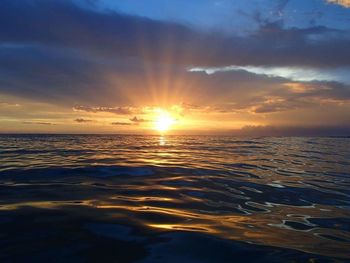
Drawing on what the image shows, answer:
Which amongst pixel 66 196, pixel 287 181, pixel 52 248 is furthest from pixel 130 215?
pixel 287 181

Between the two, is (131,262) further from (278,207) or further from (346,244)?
(278,207)

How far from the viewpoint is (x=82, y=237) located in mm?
4883

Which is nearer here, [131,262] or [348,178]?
[131,262]

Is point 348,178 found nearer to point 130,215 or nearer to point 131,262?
point 130,215

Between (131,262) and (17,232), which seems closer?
(131,262)

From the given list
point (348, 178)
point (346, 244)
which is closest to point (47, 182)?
point (346, 244)

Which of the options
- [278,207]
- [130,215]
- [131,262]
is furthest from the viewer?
[278,207]

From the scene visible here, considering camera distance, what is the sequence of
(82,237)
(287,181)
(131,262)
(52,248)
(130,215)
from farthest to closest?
(287,181) < (130,215) < (82,237) < (52,248) < (131,262)

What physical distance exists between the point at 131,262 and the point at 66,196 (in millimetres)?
4306

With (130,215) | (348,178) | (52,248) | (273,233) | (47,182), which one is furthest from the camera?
(348,178)

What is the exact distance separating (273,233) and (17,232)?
4523 mm

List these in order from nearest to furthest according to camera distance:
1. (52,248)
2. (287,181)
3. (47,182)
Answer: (52,248) < (47,182) < (287,181)

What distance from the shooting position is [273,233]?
5.48 m

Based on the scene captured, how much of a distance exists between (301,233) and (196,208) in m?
2.41
